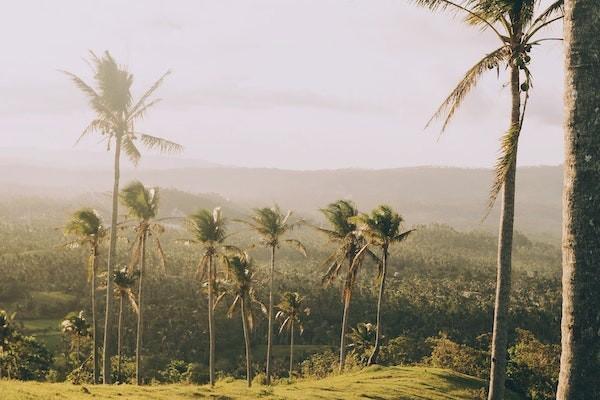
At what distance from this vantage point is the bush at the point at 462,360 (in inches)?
1875

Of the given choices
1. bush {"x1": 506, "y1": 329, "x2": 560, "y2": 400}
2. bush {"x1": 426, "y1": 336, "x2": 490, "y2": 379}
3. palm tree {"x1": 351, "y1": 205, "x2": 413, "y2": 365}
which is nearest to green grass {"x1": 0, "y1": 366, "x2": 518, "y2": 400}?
bush {"x1": 506, "y1": 329, "x2": 560, "y2": 400}

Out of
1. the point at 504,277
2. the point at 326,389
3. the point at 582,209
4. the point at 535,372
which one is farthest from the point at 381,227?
the point at 582,209

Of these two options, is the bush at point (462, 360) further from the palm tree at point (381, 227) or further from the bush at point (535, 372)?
the palm tree at point (381, 227)

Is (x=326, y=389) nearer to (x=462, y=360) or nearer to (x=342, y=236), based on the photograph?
(x=342, y=236)

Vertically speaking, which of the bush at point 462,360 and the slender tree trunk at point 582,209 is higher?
the slender tree trunk at point 582,209

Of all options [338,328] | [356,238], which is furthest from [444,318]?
[356,238]

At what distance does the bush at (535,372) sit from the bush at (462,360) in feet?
7.27

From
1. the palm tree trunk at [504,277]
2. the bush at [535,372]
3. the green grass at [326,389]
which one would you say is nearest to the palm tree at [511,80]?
the palm tree trunk at [504,277]

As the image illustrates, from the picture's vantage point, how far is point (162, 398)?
21.7 metres

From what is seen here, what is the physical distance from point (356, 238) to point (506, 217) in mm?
29884

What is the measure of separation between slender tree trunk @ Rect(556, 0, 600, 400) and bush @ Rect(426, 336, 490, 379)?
43.8 meters

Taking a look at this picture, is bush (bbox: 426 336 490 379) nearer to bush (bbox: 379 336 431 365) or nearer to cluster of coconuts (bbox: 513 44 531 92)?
bush (bbox: 379 336 431 365)

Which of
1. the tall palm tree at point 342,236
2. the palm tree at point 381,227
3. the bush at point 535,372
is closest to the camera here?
the palm tree at point 381,227

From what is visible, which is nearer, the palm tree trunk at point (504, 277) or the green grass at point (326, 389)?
the palm tree trunk at point (504, 277)
